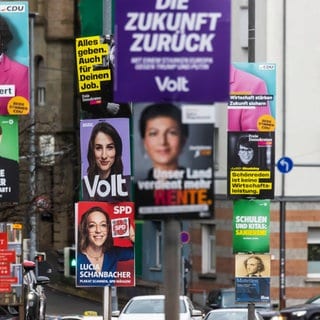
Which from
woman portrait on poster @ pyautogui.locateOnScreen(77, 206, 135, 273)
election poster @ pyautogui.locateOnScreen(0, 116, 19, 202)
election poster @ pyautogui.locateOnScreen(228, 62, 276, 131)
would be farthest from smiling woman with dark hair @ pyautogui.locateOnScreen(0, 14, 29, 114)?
election poster @ pyautogui.locateOnScreen(228, 62, 276, 131)

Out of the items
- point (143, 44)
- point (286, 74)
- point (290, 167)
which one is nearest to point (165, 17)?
point (143, 44)

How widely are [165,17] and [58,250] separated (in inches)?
1814

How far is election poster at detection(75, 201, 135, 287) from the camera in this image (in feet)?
56.3

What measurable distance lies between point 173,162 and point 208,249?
107 feet

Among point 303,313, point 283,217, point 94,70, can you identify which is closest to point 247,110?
point 94,70

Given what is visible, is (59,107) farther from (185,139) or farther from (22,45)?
(185,139)

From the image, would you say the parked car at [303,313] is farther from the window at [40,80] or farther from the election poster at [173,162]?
the window at [40,80]

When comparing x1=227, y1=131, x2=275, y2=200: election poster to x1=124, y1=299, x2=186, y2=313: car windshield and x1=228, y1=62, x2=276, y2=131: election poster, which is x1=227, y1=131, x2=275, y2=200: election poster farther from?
x1=124, y1=299, x2=186, y2=313: car windshield

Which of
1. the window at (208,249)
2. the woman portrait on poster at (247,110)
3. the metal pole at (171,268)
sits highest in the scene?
the woman portrait on poster at (247,110)

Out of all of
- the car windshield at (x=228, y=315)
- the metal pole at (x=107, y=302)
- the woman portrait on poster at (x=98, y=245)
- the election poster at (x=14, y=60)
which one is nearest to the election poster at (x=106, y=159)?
the woman portrait on poster at (x=98, y=245)

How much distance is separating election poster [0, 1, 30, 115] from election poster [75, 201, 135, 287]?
2167 mm

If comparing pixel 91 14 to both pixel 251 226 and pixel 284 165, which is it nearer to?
pixel 284 165

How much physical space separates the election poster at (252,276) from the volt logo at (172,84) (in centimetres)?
1118

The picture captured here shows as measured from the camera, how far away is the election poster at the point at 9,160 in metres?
18.6
